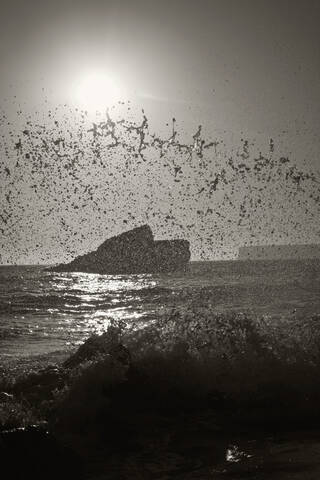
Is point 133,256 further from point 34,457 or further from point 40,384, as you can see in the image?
point 34,457

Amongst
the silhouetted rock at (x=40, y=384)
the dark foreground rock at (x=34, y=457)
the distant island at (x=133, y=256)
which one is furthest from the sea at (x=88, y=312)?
the distant island at (x=133, y=256)

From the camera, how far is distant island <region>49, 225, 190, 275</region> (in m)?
89.3

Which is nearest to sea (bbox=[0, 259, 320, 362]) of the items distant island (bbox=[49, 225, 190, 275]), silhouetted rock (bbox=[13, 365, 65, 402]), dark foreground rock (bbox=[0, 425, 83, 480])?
silhouetted rock (bbox=[13, 365, 65, 402])

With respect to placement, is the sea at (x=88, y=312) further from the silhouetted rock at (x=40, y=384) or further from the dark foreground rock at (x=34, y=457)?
the dark foreground rock at (x=34, y=457)

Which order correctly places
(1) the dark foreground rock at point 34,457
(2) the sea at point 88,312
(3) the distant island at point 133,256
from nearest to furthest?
(1) the dark foreground rock at point 34,457
(2) the sea at point 88,312
(3) the distant island at point 133,256

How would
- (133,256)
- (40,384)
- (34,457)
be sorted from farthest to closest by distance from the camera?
(133,256)
(40,384)
(34,457)

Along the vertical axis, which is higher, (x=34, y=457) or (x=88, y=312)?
(x=34, y=457)

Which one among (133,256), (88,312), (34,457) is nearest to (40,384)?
(34,457)

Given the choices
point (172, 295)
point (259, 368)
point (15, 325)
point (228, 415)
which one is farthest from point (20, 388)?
point (172, 295)

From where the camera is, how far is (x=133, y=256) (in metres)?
103

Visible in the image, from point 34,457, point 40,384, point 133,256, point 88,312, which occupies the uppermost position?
point 34,457

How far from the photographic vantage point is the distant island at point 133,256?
89312 mm

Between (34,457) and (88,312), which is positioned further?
(88,312)

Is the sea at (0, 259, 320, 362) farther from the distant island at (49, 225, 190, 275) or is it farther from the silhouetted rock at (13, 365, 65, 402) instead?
the distant island at (49, 225, 190, 275)
